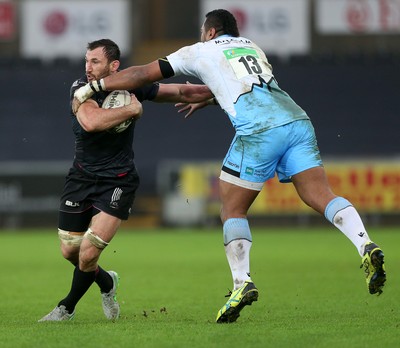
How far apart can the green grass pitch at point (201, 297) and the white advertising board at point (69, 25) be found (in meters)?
7.46

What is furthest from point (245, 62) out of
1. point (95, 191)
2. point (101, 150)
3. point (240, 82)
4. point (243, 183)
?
point (95, 191)

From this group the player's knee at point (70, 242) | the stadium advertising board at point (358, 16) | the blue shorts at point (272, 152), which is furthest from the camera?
the stadium advertising board at point (358, 16)

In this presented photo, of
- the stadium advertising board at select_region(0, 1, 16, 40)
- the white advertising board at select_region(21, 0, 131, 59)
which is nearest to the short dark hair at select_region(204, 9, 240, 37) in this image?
the white advertising board at select_region(21, 0, 131, 59)

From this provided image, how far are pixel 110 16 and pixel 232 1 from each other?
9.59 feet

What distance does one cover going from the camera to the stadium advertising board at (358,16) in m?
26.3

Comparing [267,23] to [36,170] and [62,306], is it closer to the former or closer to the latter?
[36,170]

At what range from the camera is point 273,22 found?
2600 centimetres

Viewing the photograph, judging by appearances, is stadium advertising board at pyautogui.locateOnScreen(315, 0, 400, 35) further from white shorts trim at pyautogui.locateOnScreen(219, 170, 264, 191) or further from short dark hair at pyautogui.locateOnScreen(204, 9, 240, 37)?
white shorts trim at pyautogui.locateOnScreen(219, 170, 264, 191)

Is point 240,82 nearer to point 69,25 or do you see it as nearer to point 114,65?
point 114,65

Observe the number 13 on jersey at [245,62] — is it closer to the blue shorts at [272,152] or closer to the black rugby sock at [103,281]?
the blue shorts at [272,152]

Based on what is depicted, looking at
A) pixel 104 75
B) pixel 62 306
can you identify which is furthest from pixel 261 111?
pixel 62 306

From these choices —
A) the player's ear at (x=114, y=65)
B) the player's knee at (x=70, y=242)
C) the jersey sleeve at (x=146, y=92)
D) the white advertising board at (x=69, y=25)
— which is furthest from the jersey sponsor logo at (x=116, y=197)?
the white advertising board at (x=69, y=25)

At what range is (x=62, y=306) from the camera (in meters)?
8.34

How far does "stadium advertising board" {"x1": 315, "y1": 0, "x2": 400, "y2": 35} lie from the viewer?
26312 mm
